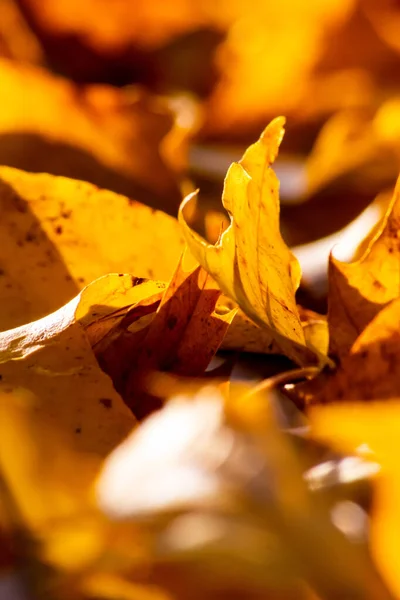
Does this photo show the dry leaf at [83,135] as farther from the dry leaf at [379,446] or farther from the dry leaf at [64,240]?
the dry leaf at [379,446]

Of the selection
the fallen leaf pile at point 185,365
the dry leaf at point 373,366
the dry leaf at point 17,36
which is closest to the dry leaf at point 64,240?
the fallen leaf pile at point 185,365

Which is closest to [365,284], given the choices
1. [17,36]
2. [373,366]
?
[373,366]

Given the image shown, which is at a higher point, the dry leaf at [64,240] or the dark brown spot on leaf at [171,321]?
the dry leaf at [64,240]

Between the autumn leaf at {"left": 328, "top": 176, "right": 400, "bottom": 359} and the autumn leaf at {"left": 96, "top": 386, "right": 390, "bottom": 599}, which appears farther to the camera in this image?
the autumn leaf at {"left": 328, "top": 176, "right": 400, "bottom": 359}

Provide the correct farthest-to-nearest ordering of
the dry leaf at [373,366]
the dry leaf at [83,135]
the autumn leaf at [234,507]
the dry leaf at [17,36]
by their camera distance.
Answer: the dry leaf at [17,36]
the dry leaf at [83,135]
the dry leaf at [373,366]
the autumn leaf at [234,507]

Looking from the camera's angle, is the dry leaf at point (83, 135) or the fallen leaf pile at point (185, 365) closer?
the fallen leaf pile at point (185, 365)

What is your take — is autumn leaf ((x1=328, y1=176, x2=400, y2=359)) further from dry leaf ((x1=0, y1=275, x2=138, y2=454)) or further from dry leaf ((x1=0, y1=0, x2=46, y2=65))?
dry leaf ((x1=0, y1=0, x2=46, y2=65))

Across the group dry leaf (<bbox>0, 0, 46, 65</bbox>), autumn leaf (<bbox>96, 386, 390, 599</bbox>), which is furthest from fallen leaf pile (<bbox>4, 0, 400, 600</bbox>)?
dry leaf (<bbox>0, 0, 46, 65</bbox>)
